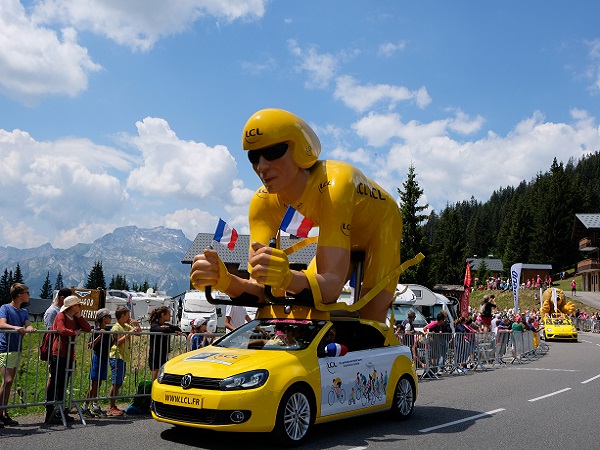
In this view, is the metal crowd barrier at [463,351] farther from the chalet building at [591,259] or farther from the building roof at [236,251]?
the chalet building at [591,259]

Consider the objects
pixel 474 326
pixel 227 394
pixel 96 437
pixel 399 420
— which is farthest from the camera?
pixel 474 326

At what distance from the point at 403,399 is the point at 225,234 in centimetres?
442

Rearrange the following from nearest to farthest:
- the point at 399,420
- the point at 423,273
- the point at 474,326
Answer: the point at 399,420
the point at 474,326
the point at 423,273

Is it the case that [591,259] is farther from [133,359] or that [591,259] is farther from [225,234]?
[133,359]

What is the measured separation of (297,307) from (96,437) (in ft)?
9.68

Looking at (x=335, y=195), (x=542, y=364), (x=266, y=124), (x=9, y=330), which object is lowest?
(x=542, y=364)

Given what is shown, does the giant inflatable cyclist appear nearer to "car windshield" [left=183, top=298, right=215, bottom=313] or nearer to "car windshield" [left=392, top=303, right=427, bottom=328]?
"car windshield" [left=392, top=303, right=427, bottom=328]

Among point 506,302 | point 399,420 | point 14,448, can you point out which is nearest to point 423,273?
point 506,302

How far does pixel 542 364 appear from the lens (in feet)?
68.2

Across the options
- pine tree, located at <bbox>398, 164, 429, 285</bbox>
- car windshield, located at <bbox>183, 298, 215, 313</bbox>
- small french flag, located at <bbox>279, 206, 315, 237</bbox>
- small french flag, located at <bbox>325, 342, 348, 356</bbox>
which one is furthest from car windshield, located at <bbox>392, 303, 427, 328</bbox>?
pine tree, located at <bbox>398, 164, 429, 285</bbox>

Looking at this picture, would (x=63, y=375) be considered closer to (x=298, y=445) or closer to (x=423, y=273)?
(x=298, y=445)

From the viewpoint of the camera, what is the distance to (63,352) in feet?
28.4

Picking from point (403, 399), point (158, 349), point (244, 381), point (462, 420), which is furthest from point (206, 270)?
point (462, 420)

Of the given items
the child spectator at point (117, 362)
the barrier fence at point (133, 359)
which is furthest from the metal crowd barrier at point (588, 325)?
the child spectator at point (117, 362)
